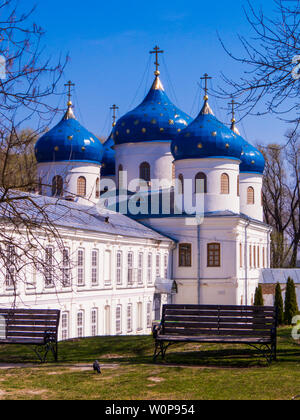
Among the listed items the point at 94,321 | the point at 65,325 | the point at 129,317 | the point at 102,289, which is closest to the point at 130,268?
the point at 129,317

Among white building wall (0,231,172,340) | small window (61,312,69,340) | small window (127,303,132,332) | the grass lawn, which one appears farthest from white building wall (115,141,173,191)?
the grass lawn

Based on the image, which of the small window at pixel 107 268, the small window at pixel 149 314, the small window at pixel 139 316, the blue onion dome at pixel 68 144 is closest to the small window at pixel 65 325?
the small window at pixel 107 268

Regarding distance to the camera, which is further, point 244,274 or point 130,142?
point 130,142

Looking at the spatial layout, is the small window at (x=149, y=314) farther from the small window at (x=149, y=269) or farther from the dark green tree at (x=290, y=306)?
the dark green tree at (x=290, y=306)

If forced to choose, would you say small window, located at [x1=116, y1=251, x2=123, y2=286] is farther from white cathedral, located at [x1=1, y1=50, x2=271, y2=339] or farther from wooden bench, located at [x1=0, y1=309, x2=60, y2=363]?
wooden bench, located at [x1=0, y1=309, x2=60, y2=363]

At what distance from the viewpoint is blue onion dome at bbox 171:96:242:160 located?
39.7 meters

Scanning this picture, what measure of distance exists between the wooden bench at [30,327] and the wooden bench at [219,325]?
1.94m

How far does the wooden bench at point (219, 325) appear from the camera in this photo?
1163 cm

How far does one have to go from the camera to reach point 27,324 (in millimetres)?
12578

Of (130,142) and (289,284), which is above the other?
(130,142)

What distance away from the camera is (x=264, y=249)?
48406mm
